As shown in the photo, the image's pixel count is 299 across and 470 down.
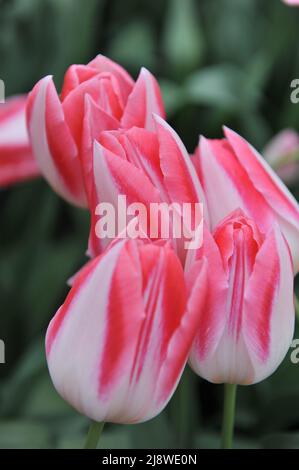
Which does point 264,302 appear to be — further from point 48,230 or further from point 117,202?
point 48,230

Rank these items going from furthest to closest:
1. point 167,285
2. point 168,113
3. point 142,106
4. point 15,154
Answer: point 168,113
point 15,154
point 142,106
point 167,285

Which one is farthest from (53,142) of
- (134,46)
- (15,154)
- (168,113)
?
(134,46)

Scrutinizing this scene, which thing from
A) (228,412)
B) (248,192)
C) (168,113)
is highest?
(248,192)

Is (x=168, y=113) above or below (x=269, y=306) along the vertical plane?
below

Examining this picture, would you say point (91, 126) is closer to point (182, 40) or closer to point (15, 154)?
point (15, 154)

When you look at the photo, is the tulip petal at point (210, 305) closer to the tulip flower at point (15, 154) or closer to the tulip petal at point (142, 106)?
the tulip petal at point (142, 106)
